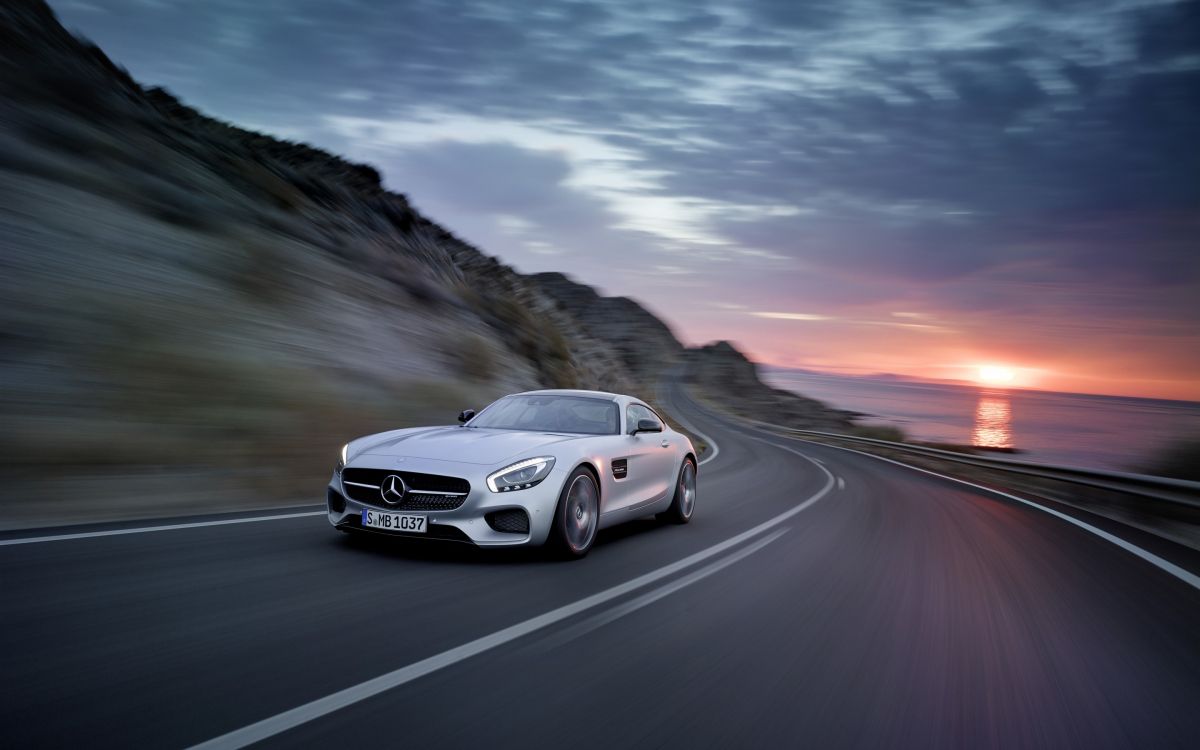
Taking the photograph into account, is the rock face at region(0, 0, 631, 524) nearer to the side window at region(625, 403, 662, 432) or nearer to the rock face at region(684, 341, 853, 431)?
the side window at region(625, 403, 662, 432)

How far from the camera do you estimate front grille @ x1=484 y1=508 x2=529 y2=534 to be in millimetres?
5996

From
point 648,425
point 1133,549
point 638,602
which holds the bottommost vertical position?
point 638,602

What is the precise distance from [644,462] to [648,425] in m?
0.44

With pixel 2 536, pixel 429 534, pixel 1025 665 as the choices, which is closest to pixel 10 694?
pixel 429 534

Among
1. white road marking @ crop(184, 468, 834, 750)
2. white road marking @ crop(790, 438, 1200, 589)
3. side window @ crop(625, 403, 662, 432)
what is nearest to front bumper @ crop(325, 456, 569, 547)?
white road marking @ crop(184, 468, 834, 750)

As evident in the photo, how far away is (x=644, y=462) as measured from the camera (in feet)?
26.7

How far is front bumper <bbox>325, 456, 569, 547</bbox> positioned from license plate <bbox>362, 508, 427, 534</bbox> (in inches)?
1.2

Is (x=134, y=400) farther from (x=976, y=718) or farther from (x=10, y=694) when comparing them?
(x=976, y=718)

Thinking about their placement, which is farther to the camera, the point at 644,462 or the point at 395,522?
the point at 644,462

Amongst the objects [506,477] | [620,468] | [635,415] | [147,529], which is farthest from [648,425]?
[147,529]

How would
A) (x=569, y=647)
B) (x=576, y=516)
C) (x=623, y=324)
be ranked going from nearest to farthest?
(x=569, y=647) < (x=576, y=516) < (x=623, y=324)

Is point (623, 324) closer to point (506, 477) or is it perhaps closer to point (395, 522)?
point (506, 477)

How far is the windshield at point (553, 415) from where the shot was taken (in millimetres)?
7660

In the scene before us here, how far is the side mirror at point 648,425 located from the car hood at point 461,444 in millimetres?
1136
